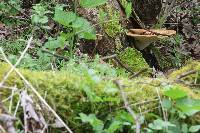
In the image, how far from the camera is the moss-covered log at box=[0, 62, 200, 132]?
2031 mm

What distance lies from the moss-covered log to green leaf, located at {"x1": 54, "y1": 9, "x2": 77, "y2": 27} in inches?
67.8

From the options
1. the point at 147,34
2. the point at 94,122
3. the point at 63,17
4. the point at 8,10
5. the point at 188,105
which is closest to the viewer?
the point at 94,122

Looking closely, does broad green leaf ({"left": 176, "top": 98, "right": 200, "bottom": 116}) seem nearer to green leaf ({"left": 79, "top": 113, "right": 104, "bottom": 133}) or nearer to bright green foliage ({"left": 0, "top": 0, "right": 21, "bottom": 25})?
green leaf ({"left": 79, "top": 113, "right": 104, "bottom": 133})

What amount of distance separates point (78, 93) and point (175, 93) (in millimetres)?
464

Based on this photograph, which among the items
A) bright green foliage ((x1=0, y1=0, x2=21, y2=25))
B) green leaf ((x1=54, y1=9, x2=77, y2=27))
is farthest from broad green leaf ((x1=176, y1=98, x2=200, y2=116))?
bright green foliage ((x1=0, y1=0, x2=21, y2=25))

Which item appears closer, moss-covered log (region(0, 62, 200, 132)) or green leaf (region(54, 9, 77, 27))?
moss-covered log (region(0, 62, 200, 132))

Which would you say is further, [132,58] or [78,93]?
[132,58]

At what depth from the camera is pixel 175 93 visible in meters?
2.05

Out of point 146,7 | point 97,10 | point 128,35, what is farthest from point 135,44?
point 146,7

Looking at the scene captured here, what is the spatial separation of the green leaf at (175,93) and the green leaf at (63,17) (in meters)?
2.05

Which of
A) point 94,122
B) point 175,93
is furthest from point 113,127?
point 175,93

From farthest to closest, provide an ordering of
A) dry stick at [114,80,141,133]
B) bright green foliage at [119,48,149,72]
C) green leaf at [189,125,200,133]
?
bright green foliage at [119,48,149,72] < green leaf at [189,125,200,133] < dry stick at [114,80,141,133]

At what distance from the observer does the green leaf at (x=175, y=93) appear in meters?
2.04

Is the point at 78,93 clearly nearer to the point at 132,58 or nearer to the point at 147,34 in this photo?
the point at 132,58
